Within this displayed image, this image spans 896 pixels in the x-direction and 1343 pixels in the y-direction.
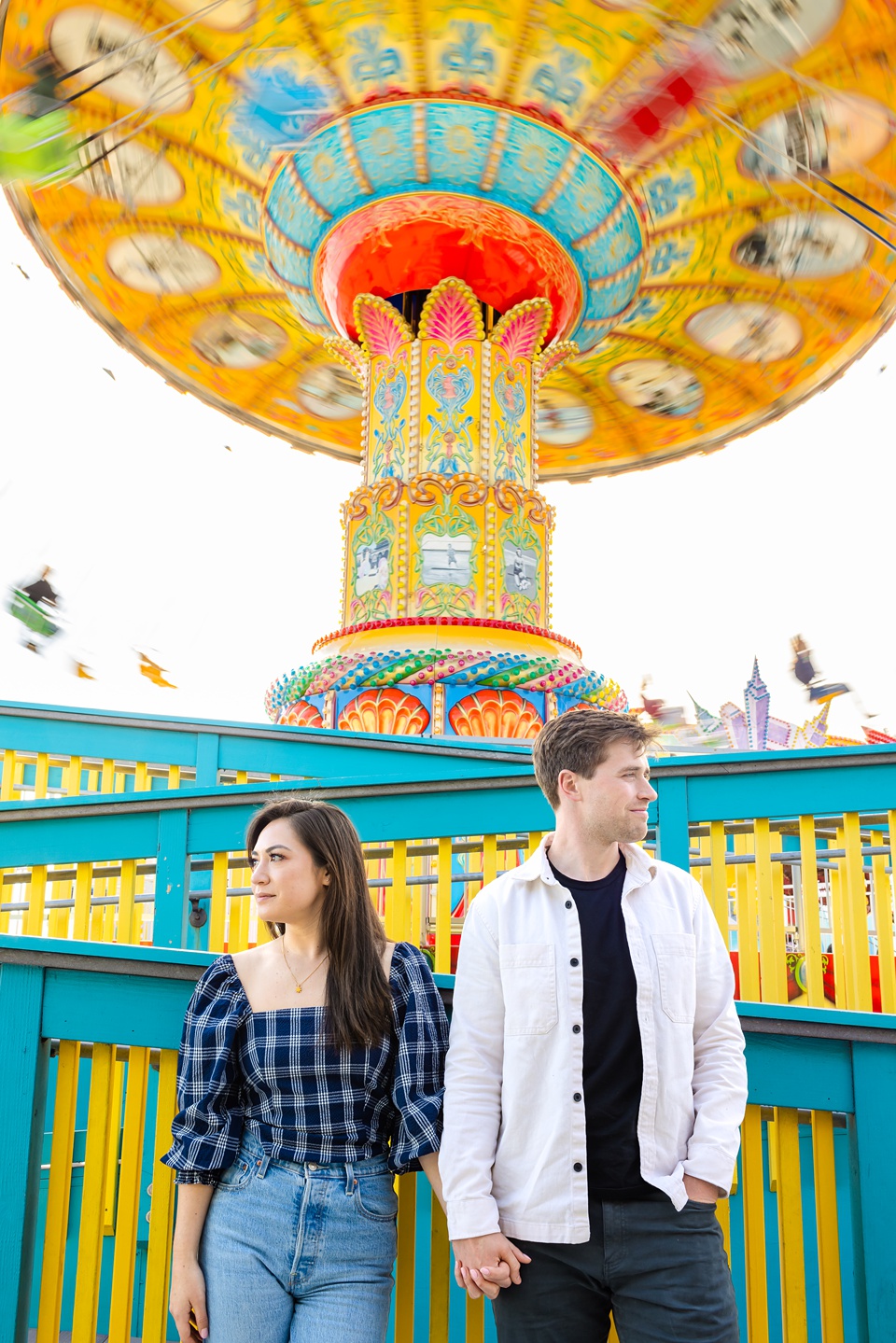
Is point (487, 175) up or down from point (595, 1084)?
up

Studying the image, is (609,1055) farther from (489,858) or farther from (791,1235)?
(489,858)

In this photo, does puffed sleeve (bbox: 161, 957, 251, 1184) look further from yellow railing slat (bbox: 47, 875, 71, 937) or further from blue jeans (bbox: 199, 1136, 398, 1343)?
yellow railing slat (bbox: 47, 875, 71, 937)

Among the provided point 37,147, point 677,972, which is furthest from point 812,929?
point 37,147

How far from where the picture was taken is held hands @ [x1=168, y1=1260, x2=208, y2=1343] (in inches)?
85.6

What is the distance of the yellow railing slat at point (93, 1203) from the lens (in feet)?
8.75

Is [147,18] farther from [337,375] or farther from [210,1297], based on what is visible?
[210,1297]

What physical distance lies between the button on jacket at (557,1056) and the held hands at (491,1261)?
0.07 feet

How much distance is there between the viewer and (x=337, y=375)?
12438 mm

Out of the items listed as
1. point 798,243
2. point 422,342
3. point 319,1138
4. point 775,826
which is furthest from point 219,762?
point 798,243

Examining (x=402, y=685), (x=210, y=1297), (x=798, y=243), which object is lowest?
(x=210, y=1297)

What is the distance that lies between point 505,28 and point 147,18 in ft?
8.02

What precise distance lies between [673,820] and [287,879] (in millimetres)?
1937

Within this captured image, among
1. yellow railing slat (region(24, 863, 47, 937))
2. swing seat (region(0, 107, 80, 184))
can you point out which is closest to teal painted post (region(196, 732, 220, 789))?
yellow railing slat (region(24, 863, 47, 937))

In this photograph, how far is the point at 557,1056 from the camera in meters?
2.16
